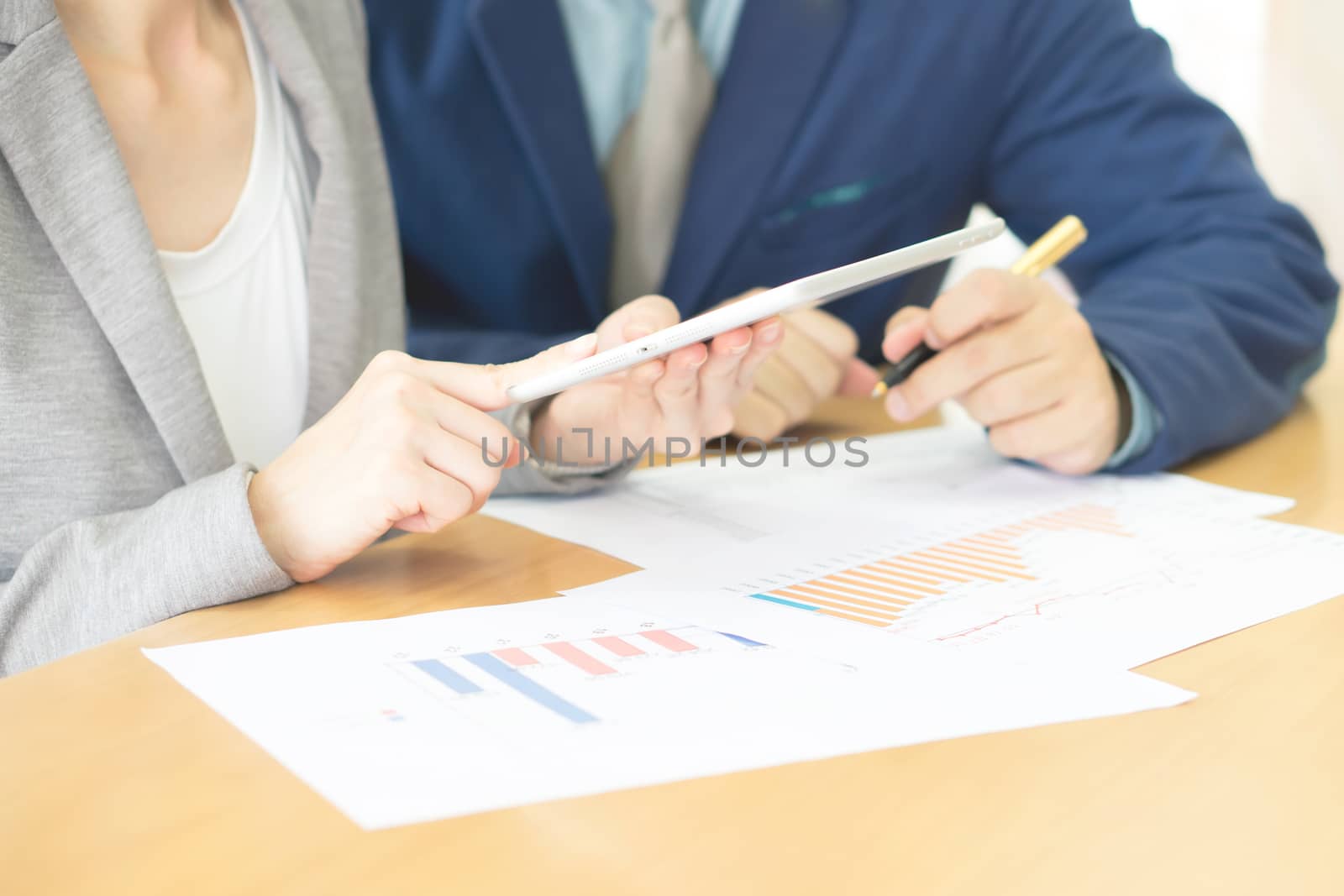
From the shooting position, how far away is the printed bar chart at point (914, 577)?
1.73 ft

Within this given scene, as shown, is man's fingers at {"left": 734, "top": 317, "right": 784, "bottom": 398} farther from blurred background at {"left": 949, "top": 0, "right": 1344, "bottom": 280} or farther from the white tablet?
blurred background at {"left": 949, "top": 0, "right": 1344, "bottom": 280}

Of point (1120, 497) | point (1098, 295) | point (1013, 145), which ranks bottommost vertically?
point (1120, 497)

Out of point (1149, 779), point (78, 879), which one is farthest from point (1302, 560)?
point (78, 879)

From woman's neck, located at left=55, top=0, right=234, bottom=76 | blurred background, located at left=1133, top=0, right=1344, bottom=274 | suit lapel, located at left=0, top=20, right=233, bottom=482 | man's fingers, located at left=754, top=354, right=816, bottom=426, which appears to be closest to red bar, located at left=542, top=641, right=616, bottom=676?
suit lapel, located at left=0, top=20, right=233, bottom=482

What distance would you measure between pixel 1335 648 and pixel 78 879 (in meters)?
0.50

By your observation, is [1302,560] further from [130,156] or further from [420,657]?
[130,156]

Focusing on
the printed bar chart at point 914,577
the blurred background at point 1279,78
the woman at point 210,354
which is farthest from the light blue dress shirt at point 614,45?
the blurred background at point 1279,78

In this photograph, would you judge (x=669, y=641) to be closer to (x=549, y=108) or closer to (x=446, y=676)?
(x=446, y=676)

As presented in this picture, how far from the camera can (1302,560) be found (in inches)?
23.1

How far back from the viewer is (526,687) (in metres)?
0.42

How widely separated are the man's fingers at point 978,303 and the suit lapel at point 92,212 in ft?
1.61

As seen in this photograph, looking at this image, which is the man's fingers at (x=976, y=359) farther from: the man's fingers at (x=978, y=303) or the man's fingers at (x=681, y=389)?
the man's fingers at (x=681, y=389)

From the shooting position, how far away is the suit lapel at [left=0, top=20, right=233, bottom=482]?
0.60 metres

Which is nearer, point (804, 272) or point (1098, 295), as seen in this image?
point (1098, 295)
